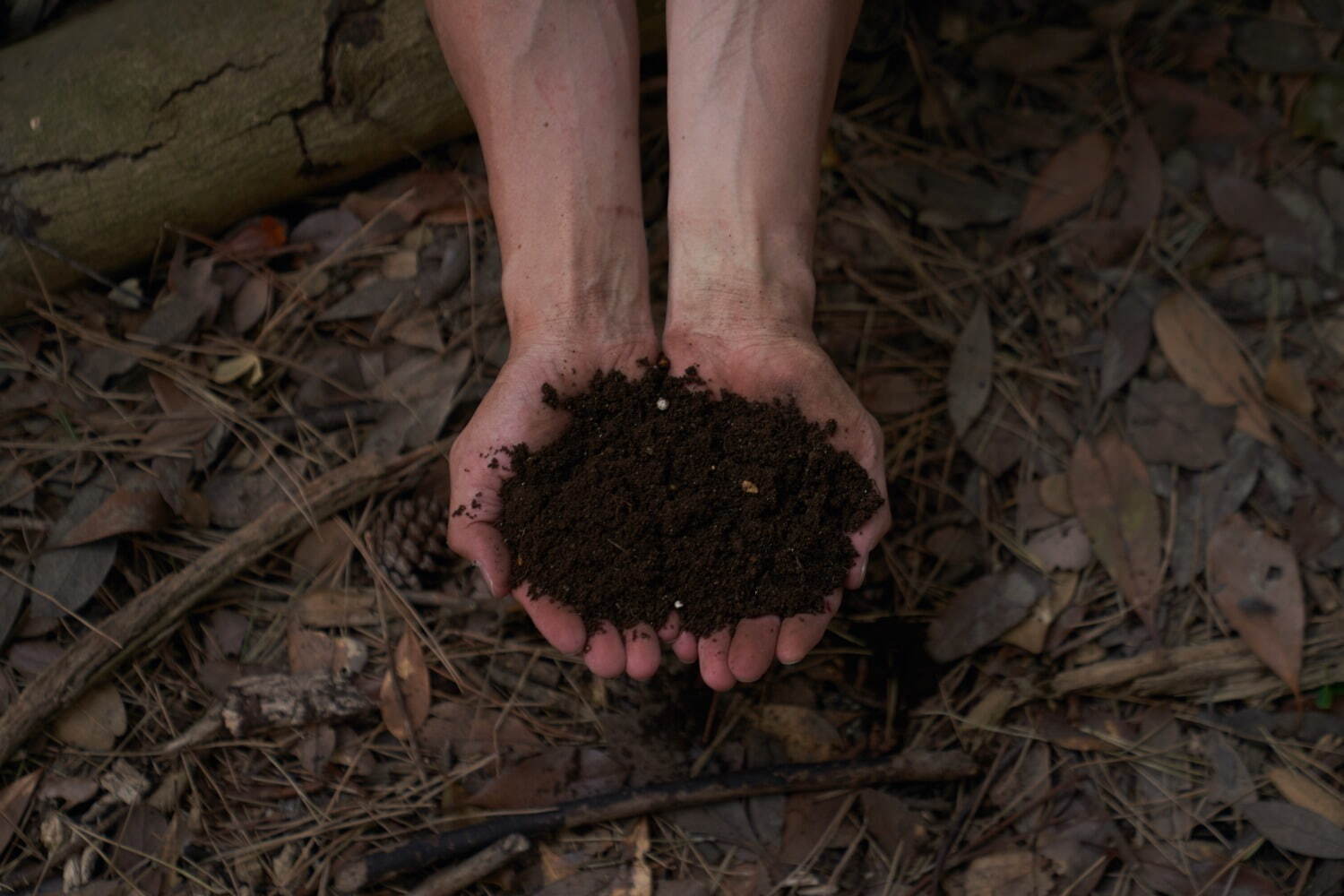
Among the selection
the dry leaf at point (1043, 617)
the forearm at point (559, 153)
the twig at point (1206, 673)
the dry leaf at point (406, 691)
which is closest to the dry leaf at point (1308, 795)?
the twig at point (1206, 673)

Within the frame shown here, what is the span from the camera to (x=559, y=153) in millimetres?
1779

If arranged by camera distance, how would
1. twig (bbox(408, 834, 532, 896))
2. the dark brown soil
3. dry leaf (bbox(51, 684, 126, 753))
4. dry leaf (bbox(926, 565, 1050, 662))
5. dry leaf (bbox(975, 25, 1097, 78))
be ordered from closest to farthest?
1. the dark brown soil
2. twig (bbox(408, 834, 532, 896))
3. dry leaf (bbox(51, 684, 126, 753))
4. dry leaf (bbox(926, 565, 1050, 662))
5. dry leaf (bbox(975, 25, 1097, 78))

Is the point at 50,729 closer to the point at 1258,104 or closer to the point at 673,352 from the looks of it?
the point at 673,352

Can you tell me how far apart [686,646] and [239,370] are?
114 centimetres

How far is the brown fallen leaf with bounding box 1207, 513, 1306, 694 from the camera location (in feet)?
6.25

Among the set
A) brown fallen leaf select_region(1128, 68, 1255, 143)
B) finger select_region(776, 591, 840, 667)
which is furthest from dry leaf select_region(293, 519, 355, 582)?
brown fallen leaf select_region(1128, 68, 1255, 143)

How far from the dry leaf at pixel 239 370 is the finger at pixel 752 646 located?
45.9 inches

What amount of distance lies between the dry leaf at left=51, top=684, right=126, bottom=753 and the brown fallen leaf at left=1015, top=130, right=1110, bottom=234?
2.18m

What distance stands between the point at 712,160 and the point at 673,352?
360 millimetres

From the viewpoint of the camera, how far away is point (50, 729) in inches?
72.2

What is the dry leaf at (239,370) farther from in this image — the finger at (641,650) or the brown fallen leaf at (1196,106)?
the brown fallen leaf at (1196,106)

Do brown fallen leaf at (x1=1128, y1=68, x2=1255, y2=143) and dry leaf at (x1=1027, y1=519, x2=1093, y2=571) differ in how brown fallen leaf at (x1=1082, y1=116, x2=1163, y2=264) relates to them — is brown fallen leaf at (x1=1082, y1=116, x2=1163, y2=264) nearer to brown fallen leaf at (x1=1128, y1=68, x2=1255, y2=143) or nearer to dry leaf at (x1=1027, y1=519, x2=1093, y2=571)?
brown fallen leaf at (x1=1128, y1=68, x2=1255, y2=143)

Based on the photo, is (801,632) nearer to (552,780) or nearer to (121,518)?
(552,780)

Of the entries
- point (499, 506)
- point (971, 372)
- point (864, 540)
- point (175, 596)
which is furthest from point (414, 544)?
point (971, 372)
